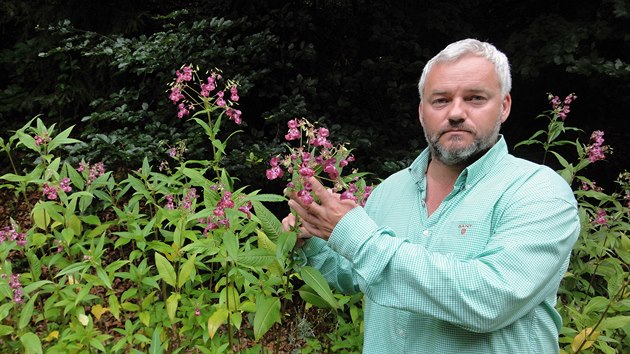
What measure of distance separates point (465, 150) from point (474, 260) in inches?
16.3

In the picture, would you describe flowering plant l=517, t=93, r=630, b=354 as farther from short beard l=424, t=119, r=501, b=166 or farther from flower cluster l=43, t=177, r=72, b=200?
flower cluster l=43, t=177, r=72, b=200

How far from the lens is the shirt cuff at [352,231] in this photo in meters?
1.31

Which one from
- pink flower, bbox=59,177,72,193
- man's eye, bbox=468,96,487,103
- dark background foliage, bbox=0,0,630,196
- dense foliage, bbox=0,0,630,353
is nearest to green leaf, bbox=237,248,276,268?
man's eye, bbox=468,96,487,103

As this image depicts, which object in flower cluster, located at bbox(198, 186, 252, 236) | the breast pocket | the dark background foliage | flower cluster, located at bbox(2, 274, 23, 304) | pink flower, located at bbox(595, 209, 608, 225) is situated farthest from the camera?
the dark background foliage

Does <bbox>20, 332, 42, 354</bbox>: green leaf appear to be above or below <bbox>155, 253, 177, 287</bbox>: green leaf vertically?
below

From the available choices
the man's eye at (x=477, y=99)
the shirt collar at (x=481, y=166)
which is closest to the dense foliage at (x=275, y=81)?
the shirt collar at (x=481, y=166)

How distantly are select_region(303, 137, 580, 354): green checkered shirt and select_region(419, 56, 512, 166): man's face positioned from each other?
0.06 m

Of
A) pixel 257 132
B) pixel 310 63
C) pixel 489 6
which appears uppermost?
pixel 489 6

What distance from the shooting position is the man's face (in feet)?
5.12

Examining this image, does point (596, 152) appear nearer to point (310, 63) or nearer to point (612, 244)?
point (612, 244)

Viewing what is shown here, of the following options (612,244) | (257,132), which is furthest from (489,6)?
(612,244)

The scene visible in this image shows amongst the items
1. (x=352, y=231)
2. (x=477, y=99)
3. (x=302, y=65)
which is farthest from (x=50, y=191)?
(x=302, y=65)

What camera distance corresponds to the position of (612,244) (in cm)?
268

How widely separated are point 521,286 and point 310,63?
14.4 feet
